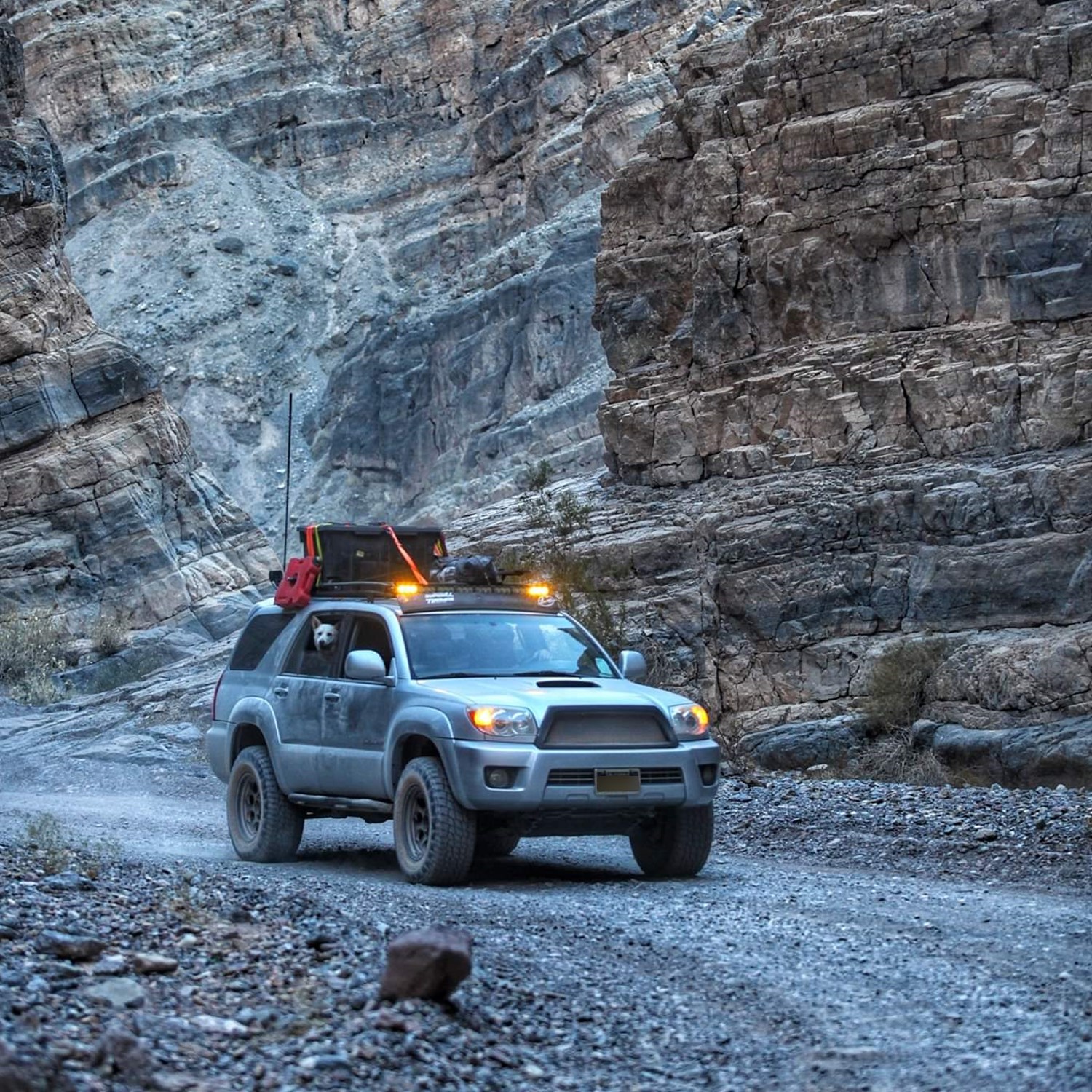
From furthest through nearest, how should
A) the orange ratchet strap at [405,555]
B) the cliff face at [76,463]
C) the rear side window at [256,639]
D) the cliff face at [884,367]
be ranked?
the cliff face at [76,463] → the cliff face at [884,367] → the orange ratchet strap at [405,555] → the rear side window at [256,639]

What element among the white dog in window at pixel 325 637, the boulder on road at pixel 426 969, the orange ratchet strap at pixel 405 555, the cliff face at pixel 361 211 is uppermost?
the cliff face at pixel 361 211

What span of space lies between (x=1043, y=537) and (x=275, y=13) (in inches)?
2953

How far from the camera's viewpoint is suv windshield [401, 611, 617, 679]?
35.4ft

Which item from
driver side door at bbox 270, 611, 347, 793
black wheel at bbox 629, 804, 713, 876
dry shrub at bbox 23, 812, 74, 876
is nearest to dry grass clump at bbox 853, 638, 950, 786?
black wheel at bbox 629, 804, 713, 876

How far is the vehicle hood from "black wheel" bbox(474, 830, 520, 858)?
954 millimetres

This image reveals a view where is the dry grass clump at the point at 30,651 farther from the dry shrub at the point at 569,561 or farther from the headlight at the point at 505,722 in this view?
the headlight at the point at 505,722

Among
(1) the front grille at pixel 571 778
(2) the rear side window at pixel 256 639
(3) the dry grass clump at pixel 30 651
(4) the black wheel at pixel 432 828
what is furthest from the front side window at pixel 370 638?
(3) the dry grass clump at pixel 30 651

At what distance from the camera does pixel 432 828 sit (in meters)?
9.75

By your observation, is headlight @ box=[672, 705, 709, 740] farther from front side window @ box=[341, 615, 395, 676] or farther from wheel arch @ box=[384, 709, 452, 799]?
front side window @ box=[341, 615, 395, 676]

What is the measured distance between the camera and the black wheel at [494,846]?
35.2 feet

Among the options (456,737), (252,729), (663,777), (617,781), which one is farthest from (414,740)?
(252,729)

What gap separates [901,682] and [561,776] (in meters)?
14.4

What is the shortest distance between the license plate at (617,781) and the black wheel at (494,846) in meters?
0.90

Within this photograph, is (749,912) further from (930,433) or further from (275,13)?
(275,13)
